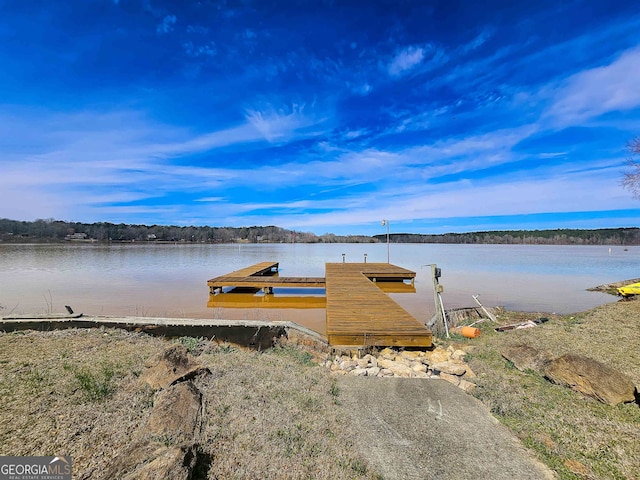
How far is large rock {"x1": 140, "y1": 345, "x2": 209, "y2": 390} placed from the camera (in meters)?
3.81

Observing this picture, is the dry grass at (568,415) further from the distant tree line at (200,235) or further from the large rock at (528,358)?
the distant tree line at (200,235)

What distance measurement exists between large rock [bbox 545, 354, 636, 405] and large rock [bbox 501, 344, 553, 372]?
0.79 feet

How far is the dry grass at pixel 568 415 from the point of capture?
285 centimetres

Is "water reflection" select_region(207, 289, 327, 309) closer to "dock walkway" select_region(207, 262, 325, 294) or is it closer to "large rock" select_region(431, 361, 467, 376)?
"dock walkway" select_region(207, 262, 325, 294)

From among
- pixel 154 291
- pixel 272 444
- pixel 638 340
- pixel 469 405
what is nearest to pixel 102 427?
pixel 272 444

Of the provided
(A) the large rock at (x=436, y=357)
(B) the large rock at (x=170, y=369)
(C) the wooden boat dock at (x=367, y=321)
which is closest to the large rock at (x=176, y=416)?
(B) the large rock at (x=170, y=369)

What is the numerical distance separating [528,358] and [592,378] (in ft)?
3.38

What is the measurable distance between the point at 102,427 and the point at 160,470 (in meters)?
1.25

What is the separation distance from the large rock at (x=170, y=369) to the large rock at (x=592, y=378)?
4967mm

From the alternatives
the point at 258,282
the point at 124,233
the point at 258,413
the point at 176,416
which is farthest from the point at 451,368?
the point at 124,233

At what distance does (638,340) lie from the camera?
22.5 feet

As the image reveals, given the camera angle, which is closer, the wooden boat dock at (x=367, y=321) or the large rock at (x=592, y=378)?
the large rock at (x=592, y=378)

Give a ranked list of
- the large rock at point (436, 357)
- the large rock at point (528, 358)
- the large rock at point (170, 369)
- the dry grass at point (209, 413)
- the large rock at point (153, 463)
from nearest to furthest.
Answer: the large rock at point (153, 463), the dry grass at point (209, 413), the large rock at point (170, 369), the large rock at point (528, 358), the large rock at point (436, 357)

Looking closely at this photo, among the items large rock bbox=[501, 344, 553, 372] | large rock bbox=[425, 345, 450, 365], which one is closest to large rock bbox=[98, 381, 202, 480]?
large rock bbox=[425, 345, 450, 365]
